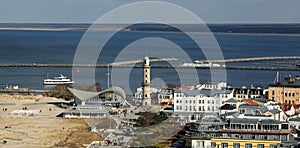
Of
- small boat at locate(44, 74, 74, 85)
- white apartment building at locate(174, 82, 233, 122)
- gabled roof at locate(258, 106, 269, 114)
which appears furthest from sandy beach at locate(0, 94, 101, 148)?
small boat at locate(44, 74, 74, 85)

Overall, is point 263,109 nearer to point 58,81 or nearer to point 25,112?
point 25,112

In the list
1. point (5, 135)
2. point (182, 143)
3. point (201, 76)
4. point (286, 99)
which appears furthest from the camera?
point (201, 76)

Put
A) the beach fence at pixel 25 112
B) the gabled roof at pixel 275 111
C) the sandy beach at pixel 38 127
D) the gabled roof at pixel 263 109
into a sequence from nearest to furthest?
the gabled roof at pixel 263 109
the gabled roof at pixel 275 111
the sandy beach at pixel 38 127
the beach fence at pixel 25 112

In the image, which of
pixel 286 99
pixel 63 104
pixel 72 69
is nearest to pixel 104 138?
pixel 286 99

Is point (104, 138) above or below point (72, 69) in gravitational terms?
below

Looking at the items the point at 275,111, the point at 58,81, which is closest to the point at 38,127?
the point at 275,111

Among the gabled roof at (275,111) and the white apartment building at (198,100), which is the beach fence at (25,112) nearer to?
the white apartment building at (198,100)

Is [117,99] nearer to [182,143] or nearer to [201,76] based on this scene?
[182,143]

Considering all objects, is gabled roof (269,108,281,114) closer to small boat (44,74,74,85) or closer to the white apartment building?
the white apartment building

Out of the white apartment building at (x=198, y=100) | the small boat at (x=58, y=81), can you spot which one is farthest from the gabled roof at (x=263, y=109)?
the small boat at (x=58, y=81)
